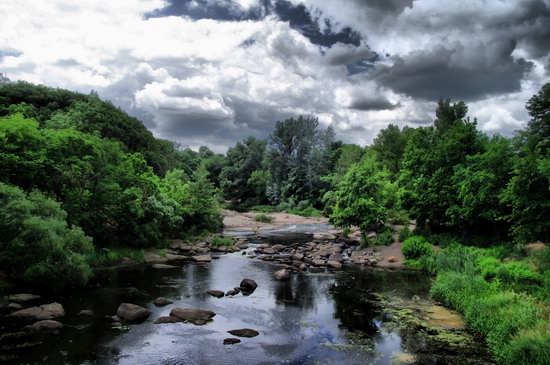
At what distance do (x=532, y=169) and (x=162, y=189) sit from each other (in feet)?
137

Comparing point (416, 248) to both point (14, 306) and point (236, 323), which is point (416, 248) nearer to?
point (236, 323)

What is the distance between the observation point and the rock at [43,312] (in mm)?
25219

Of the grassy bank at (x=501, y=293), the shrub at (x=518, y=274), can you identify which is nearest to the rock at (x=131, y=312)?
the grassy bank at (x=501, y=293)

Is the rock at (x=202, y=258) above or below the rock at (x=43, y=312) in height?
above

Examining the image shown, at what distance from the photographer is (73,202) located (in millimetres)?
39688

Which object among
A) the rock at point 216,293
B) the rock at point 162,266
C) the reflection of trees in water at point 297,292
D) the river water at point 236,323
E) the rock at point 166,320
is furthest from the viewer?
the rock at point 162,266

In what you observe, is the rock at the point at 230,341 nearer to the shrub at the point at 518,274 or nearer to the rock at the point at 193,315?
the rock at the point at 193,315

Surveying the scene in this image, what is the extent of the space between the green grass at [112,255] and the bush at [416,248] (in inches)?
1101

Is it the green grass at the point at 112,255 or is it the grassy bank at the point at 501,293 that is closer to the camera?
the grassy bank at the point at 501,293

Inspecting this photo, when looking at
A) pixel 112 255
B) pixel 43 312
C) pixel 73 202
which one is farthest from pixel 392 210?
pixel 43 312

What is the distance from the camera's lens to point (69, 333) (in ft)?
76.6

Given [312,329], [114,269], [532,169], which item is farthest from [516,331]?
[114,269]

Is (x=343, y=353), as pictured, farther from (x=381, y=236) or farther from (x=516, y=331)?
(x=381, y=236)

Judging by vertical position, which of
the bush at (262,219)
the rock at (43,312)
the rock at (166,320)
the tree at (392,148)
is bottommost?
the rock at (166,320)
